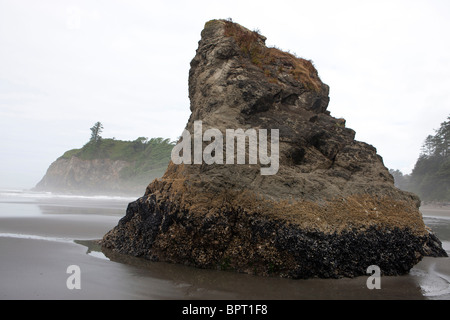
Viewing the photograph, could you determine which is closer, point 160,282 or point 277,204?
point 160,282

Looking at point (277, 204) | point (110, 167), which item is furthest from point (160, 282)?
point (110, 167)

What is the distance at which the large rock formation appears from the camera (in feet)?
16.3

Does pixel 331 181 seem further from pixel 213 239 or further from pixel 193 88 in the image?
pixel 193 88

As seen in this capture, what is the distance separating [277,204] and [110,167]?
228 ft

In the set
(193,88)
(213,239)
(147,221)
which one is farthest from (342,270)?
(193,88)

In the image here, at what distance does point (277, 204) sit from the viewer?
202 inches

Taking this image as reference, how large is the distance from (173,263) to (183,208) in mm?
955

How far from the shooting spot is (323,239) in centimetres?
485

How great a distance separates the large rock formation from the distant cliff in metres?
56.0

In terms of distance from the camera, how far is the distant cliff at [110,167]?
65.1 m

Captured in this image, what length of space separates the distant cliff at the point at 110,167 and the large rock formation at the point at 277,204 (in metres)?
56.0

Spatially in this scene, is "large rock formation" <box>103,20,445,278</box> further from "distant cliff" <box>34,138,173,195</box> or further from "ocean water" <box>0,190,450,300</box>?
"distant cliff" <box>34,138,173,195</box>

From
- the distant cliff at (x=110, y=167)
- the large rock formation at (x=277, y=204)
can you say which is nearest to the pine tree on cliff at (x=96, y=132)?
the distant cliff at (x=110, y=167)

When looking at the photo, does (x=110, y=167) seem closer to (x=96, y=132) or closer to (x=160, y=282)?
(x=96, y=132)
